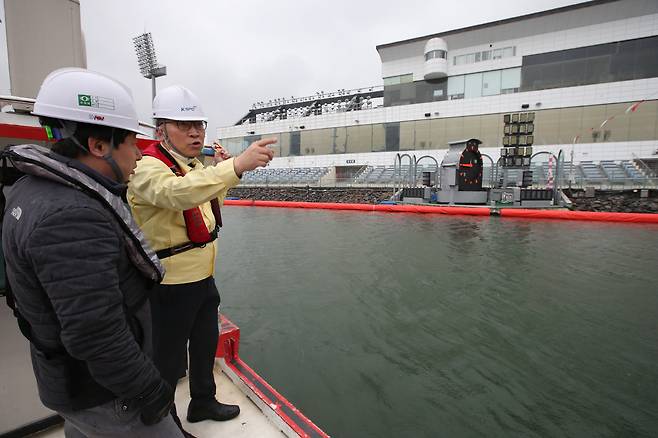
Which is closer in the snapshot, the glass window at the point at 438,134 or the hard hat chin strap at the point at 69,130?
the hard hat chin strap at the point at 69,130

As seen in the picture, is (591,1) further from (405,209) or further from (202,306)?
(202,306)

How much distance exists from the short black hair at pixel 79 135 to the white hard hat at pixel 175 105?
79 centimetres

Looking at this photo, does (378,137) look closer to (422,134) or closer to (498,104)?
(422,134)

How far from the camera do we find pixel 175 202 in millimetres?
1592

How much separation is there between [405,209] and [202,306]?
13839 millimetres

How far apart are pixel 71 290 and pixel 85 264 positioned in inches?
3.0

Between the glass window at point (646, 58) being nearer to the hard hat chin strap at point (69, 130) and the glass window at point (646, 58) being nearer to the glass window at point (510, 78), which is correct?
the glass window at point (510, 78)

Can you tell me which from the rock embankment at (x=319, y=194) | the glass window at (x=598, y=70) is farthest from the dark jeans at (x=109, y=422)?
the glass window at (x=598, y=70)

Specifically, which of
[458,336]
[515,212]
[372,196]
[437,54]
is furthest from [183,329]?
[437,54]

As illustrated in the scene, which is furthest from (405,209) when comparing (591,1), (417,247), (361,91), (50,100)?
(361,91)

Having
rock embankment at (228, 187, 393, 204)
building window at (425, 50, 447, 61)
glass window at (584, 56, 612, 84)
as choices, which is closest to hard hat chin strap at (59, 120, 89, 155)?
rock embankment at (228, 187, 393, 204)

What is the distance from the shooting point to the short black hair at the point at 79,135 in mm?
1104

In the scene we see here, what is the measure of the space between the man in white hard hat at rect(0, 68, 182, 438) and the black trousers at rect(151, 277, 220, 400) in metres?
0.57

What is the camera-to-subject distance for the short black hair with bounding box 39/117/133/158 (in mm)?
1104
